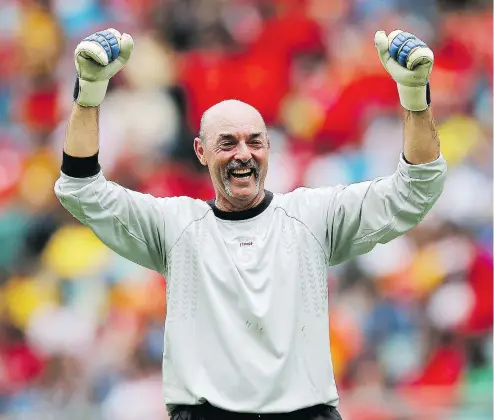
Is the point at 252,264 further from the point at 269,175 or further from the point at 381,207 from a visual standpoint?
the point at 269,175

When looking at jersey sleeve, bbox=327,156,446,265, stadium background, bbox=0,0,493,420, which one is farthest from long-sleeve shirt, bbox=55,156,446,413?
stadium background, bbox=0,0,493,420

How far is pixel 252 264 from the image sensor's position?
4.32 meters

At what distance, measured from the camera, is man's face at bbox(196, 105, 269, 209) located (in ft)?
14.3

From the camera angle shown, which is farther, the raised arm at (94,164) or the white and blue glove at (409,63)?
the raised arm at (94,164)

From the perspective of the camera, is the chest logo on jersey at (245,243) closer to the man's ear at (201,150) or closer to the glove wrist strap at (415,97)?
the man's ear at (201,150)

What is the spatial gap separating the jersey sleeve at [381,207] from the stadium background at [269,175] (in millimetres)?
3082

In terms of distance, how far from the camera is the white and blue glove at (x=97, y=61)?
13.7 ft

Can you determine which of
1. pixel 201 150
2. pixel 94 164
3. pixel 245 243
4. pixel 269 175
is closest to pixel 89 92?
pixel 94 164

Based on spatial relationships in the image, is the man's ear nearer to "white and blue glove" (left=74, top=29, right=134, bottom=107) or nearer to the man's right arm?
the man's right arm

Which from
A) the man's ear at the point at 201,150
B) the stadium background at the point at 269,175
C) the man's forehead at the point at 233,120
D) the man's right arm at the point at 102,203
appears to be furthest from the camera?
the stadium background at the point at 269,175

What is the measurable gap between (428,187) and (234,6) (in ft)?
22.3

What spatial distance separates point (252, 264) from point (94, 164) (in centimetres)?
69

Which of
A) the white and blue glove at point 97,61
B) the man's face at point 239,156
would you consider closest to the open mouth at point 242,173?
the man's face at point 239,156

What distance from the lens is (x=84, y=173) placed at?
4297 millimetres
